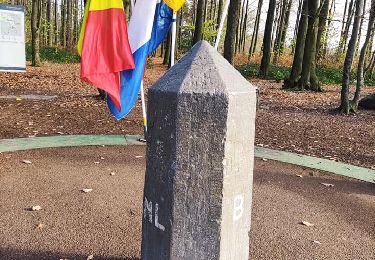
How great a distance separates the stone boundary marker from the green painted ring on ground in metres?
4.10

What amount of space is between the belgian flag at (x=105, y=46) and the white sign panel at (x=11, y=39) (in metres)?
6.86

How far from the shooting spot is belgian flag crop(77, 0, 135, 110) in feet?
12.9

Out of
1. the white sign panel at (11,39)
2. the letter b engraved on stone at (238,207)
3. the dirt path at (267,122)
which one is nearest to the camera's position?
the letter b engraved on stone at (238,207)

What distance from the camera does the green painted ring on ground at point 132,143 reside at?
19.8ft

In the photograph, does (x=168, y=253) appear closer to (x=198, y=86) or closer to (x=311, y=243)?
(x=198, y=86)

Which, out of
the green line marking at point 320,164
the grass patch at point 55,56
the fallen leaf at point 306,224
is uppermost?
the grass patch at point 55,56

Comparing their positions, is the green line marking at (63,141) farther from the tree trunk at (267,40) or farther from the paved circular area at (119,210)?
the tree trunk at (267,40)

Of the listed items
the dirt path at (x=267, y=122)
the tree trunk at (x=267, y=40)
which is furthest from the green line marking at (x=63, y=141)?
the tree trunk at (x=267, y=40)

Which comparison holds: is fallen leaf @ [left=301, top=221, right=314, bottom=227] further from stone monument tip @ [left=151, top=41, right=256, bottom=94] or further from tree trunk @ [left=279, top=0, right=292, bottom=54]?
tree trunk @ [left=279, top=0, right=292, bottom=54]

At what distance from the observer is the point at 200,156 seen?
7.22ft

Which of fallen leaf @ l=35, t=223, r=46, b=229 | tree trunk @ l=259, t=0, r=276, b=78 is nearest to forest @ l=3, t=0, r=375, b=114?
tree trunk @ l=259, t=0, r=276, b=78

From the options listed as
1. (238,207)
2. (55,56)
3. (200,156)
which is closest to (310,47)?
(238,207)

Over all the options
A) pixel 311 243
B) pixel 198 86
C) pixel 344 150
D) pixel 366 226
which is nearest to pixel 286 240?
pixel 311 243

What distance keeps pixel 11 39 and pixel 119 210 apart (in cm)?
790
